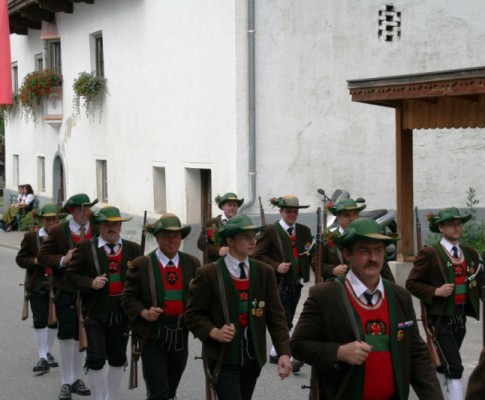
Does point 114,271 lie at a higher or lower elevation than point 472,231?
higher

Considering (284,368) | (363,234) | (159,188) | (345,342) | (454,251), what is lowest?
(284,368)

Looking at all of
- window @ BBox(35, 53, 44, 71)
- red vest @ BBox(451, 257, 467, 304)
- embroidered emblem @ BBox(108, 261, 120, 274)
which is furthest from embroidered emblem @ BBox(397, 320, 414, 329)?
window @ BBox(35, 53, 44, 71)

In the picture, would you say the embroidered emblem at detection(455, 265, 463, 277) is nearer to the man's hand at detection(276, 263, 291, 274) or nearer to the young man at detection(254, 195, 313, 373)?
the man's hand at detection(276, 263, 291, 274)

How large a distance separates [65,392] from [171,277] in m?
2.35

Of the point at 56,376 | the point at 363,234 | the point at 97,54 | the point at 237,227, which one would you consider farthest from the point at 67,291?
the point at 97,54

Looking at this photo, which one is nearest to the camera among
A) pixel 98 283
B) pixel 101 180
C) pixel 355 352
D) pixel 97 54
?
pixel 355 352

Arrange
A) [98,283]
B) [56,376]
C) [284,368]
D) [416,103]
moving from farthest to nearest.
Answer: [416,103], [56,376], [98,283], [284,368]

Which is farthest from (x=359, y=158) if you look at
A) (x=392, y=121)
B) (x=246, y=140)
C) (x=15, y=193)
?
(x=15, y=193)

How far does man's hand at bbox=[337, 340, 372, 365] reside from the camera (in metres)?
4.59

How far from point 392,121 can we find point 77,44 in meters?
10.5

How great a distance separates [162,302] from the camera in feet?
23.3

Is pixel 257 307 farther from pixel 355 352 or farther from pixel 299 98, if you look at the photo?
pixel 299 98

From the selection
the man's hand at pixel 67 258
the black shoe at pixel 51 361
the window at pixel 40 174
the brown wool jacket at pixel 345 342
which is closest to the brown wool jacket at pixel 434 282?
the brown wool jacket at pixel 345 342

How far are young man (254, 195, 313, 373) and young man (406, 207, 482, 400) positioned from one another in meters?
2.22
